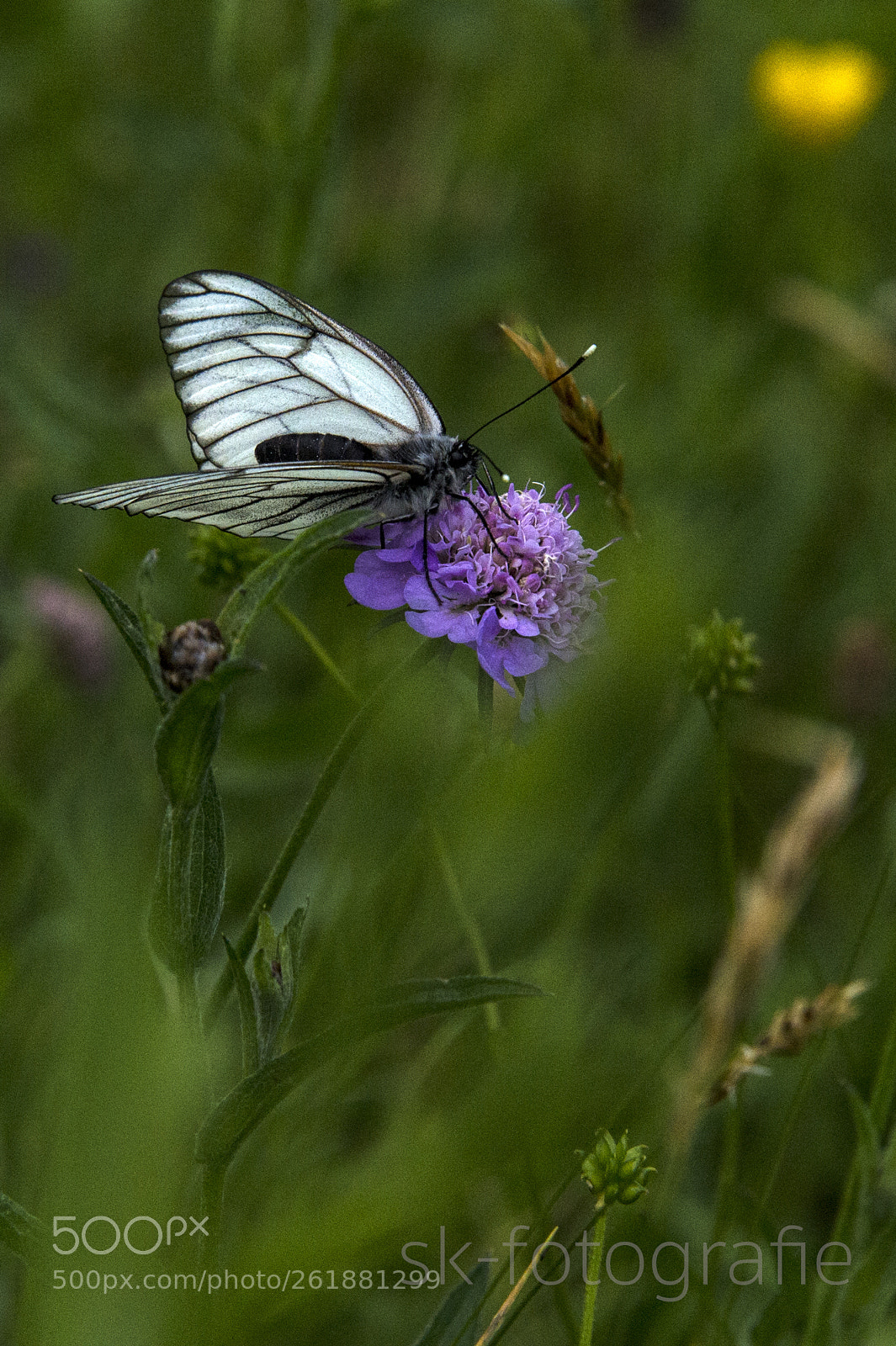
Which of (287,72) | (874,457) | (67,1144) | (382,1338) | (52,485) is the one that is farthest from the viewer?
(874,457)

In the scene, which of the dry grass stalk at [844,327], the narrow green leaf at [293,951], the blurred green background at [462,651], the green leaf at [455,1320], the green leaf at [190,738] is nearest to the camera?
the blurred green background at [462,651]

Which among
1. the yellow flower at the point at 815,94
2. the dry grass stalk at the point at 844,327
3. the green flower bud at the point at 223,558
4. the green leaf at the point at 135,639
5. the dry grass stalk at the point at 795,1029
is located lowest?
the dry grass stalk at the point at 795,1029

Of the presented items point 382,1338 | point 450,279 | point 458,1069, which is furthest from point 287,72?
point 382,1338

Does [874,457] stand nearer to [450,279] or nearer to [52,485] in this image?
[450,279]

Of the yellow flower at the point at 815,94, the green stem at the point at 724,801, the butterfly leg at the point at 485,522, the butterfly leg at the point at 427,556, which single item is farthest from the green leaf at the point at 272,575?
the yellow flower at the point at 815,94

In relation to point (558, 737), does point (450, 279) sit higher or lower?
higher

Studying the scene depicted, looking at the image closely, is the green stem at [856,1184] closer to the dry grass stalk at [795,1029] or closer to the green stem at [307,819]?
the dry grass stalk at [795,1029]

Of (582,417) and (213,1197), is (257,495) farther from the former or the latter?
(213,1197)
